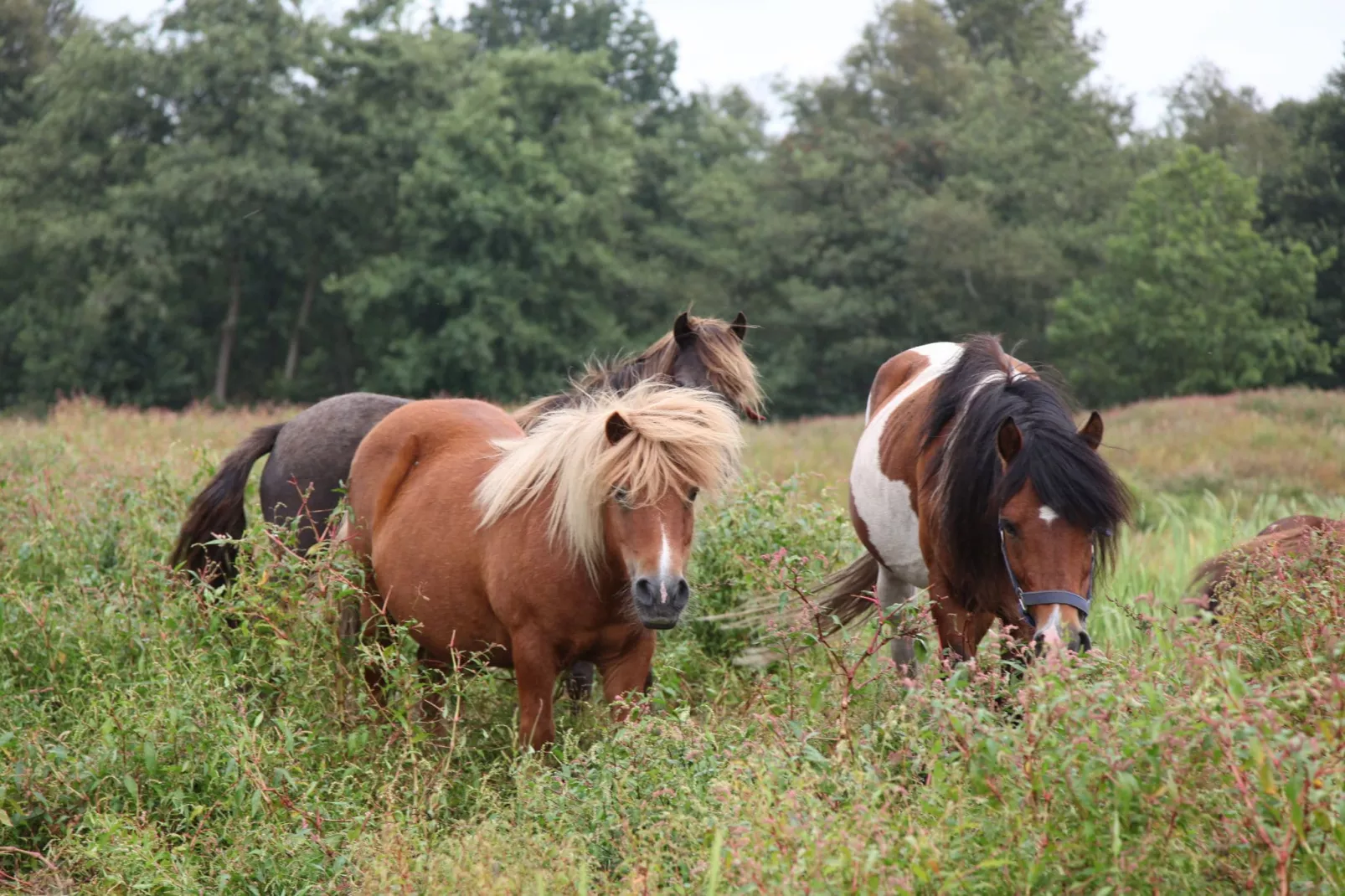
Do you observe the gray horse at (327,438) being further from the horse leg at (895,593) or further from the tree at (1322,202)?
the tree at (1322,202)

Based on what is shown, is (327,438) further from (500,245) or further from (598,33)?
(598,33)

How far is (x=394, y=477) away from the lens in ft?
18.9

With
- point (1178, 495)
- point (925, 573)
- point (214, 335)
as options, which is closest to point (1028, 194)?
point (214, 335)

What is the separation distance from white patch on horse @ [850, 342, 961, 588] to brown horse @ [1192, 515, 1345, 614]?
1188 mm

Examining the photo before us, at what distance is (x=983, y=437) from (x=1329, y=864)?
1965 mm

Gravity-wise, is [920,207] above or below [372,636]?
above

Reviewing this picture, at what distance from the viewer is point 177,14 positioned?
1484 inches

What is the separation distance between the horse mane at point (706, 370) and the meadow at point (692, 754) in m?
0.72

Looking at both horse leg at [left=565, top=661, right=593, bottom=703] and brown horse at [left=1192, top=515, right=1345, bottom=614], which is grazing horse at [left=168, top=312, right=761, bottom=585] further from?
brown horse at [left=1192, top=515, right=1345, bottom=614]

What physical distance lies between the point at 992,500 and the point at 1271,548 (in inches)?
34.5

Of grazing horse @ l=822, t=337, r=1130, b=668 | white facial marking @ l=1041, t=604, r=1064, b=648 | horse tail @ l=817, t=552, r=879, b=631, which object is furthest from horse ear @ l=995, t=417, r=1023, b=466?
horse tail @ l=817, t=552, r=879, b=631

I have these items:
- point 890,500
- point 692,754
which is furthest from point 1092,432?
point 692,754

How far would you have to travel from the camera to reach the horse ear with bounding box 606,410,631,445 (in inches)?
181

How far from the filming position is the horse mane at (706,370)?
6.77 meters
